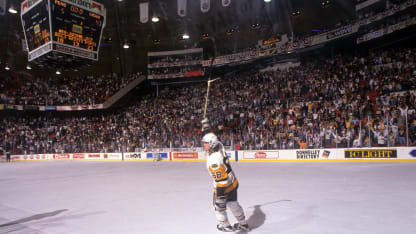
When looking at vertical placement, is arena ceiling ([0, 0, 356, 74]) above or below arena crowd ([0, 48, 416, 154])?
above

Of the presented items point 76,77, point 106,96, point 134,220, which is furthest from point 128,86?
point 134,220

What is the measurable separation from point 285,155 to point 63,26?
1388 centimetres

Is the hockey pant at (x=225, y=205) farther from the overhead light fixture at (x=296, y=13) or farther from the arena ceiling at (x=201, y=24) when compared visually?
the overhead light fixture at (x=296, y=13)

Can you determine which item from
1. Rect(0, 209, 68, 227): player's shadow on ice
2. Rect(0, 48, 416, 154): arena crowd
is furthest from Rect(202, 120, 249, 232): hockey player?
Rect(0, 48, 416, 154): arena crowd

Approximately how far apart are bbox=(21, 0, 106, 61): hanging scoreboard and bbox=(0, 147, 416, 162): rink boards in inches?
298

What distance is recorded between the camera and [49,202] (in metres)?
7.76

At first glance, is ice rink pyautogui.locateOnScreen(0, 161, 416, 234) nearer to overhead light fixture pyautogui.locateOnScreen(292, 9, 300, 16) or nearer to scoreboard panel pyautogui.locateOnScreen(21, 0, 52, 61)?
scoreboard panel pyautogui.locateOnScreen(21, 0, 52, 61)

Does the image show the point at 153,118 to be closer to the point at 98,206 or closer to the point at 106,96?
the point at 106,96

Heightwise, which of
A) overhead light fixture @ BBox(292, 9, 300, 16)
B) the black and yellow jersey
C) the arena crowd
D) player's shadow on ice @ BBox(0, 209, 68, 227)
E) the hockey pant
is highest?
overhead light fixture @ BBox(292, 9, 300, 16)

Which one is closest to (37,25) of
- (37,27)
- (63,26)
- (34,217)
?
(37,27)

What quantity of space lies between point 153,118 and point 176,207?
75.2 feet

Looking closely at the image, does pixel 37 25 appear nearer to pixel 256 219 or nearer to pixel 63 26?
pixel 63 26

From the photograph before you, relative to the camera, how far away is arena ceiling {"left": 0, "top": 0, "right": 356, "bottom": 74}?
87.0 ft

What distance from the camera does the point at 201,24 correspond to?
3072 cm
